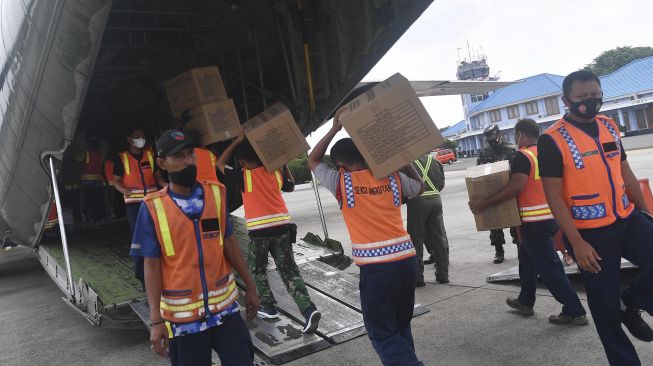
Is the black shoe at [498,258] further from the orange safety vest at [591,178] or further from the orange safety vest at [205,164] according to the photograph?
the orange safety vest at [205,164]

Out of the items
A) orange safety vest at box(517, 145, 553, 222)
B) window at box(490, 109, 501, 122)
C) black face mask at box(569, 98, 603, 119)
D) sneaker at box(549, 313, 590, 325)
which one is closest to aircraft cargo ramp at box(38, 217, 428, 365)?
sneaker at box(549, 313, 590, 325)

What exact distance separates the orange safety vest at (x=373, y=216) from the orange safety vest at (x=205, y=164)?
251cm

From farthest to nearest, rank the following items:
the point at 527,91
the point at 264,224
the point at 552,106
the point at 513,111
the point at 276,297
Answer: the point at 513,111 < the point at 527,91 < the point at 552,106 < the point at 276,297 < the point at 264,224

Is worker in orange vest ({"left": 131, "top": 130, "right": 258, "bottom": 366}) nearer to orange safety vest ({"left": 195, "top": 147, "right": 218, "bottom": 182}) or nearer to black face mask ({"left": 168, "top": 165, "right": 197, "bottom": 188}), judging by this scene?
black face mask ({"left": 168, "top": 165, "right": 197, "bottom": 188})

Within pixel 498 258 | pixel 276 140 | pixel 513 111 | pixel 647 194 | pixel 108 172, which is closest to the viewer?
pixel 647 194

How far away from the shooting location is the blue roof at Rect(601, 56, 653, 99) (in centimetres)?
4450

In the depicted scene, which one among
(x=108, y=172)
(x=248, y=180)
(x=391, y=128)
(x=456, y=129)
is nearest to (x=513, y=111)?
(x=456, y=129)

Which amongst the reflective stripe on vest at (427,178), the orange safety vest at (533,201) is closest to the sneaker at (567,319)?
the orange safety vest at (533,201)

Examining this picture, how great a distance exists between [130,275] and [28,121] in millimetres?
1974

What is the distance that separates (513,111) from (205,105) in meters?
53.3

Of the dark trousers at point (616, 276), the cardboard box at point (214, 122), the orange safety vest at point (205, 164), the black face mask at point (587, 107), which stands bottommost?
the dark trousers at point (616, 276)

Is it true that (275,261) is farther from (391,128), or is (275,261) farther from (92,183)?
(92,183)

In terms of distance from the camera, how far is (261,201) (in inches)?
181

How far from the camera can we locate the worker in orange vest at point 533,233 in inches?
159
